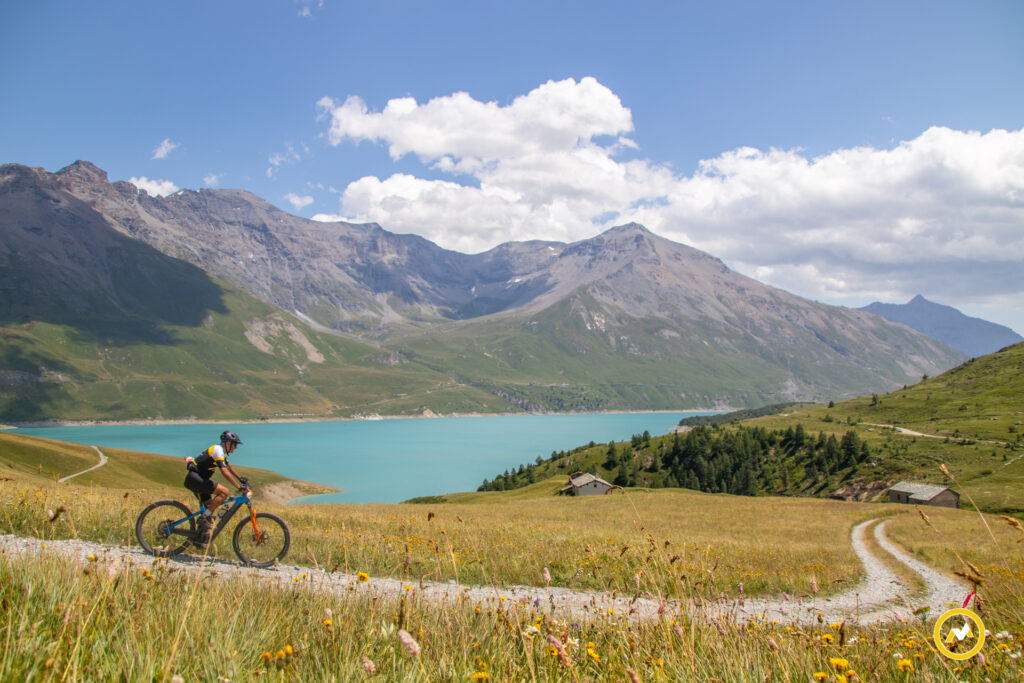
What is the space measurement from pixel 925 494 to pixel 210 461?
91197 mm

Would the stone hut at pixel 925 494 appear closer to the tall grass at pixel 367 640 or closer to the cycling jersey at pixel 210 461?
the tall grass at pixel 367 640

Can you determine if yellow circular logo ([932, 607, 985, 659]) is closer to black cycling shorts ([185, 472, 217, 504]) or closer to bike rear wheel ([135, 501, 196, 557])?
black cycling shorts ([185, 472, 217, 504])

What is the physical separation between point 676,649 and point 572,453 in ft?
453

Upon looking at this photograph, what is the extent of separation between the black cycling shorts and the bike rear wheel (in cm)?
49

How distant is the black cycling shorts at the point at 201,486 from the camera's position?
11.6 m

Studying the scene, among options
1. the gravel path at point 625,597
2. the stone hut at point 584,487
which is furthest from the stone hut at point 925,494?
the gravel path at point 625,597

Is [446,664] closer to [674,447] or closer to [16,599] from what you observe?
[16,599]

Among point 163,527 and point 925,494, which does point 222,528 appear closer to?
point 163,527

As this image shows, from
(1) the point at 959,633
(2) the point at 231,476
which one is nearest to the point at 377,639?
(1) the point at 959,633

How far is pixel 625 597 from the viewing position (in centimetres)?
1164

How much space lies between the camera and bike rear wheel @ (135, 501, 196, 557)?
1146 cm

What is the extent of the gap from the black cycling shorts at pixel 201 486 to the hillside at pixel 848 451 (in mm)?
86974

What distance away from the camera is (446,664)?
3975 millimetres

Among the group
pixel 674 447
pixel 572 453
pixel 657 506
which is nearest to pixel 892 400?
pixel 674 447
